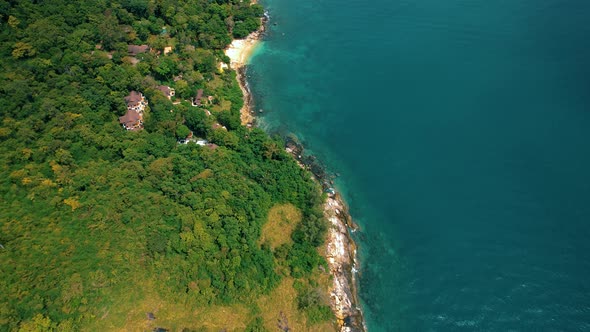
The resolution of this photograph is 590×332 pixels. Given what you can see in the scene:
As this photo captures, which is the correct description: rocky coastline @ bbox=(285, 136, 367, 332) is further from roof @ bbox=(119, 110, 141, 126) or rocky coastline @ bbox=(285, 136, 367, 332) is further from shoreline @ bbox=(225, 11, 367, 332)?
roof @ bbox=(119, 110, 141, 126)

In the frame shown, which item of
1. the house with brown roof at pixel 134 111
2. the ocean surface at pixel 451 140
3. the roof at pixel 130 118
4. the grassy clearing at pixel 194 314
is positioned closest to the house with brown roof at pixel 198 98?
the house with brown roof at pixel 134 111

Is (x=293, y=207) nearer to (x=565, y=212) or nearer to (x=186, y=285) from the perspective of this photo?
(x=186, y=285)

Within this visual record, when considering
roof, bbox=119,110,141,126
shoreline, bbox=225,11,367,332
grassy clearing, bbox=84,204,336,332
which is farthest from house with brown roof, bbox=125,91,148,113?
grassy clearing, bbox=84,204,336,332

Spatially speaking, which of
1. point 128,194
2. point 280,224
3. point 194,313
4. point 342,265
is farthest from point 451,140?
point 128,194

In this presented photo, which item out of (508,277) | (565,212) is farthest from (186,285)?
(565,212)

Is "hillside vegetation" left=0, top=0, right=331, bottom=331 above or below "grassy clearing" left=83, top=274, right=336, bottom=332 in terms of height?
above

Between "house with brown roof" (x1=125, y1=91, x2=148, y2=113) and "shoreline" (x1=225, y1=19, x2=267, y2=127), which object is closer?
"house with brown roof" (x1=125, y1=91, x2=148, y2=113)
